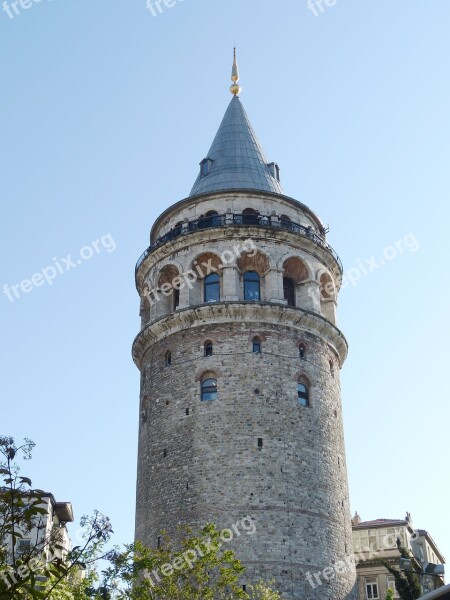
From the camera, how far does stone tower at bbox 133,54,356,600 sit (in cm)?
3203

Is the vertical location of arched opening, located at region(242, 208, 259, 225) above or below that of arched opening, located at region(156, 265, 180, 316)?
above

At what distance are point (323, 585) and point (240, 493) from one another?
4602 mm

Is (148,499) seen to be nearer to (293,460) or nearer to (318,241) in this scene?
(293,460)

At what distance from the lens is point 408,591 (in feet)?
111

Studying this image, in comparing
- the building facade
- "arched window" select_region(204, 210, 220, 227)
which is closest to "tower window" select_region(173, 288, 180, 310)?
"arched window" select_region(204, 210, 220, 227)

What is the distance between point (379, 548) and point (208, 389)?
72.2 feet

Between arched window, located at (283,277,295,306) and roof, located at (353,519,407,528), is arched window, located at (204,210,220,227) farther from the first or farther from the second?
roof, located at (353,519,407,528)

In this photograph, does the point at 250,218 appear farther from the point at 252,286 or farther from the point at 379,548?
the point at 379,548

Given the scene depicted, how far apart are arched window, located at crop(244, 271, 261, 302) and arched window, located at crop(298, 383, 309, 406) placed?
14.5 feet

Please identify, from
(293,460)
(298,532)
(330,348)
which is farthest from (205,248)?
(298,532)

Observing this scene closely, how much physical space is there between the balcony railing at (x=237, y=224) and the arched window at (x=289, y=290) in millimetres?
2208

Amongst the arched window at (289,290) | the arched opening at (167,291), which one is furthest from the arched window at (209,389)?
the arched window at (289,290)

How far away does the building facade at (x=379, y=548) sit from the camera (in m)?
49.0

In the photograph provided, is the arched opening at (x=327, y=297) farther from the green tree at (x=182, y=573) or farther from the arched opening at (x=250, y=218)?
the green tree at (x=182, y=573)
